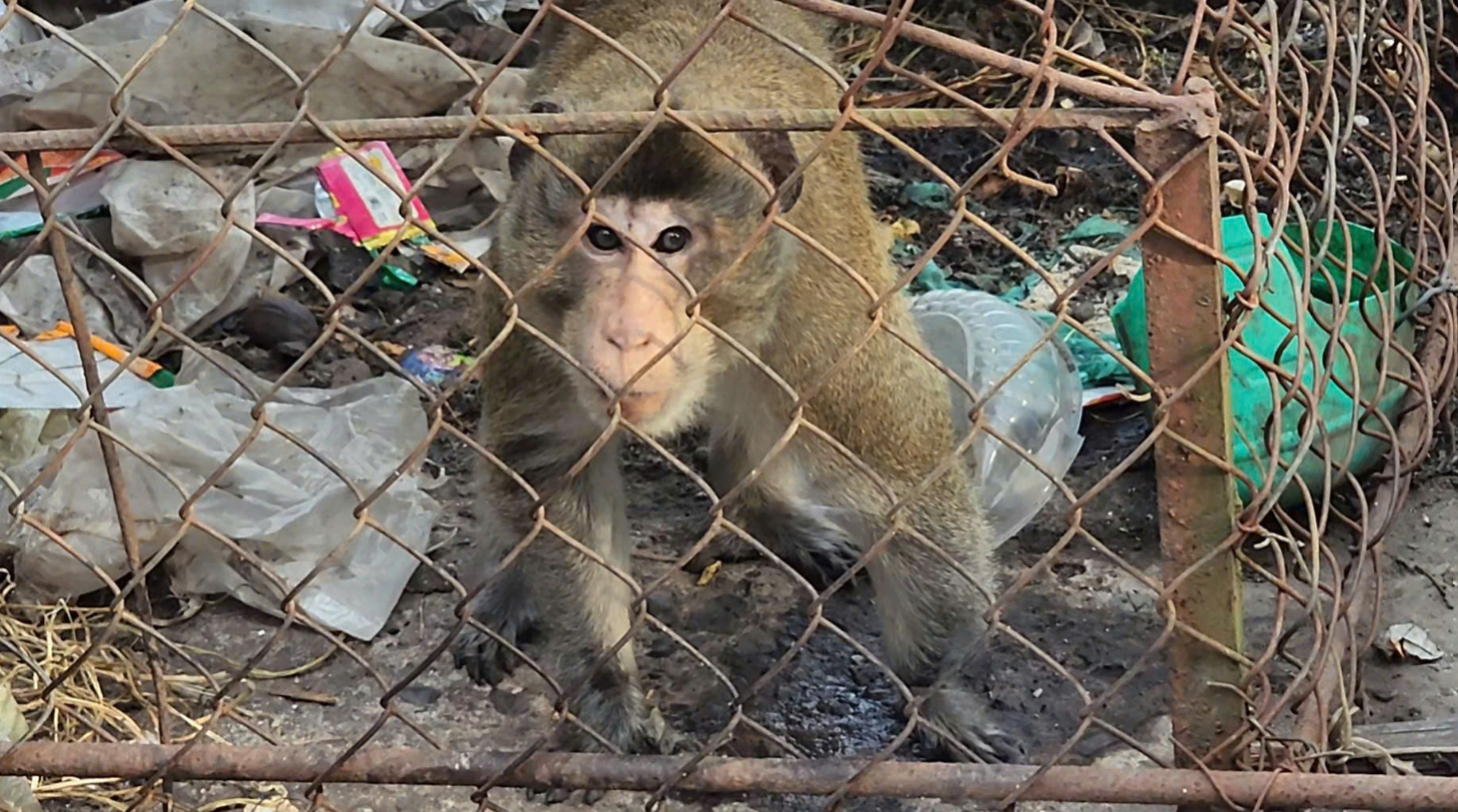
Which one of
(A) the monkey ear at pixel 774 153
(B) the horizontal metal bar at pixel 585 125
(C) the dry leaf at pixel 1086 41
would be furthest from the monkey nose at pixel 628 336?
(C) the dry leaf at pixel 1086 41

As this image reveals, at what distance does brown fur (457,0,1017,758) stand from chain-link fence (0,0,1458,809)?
0.01 meters

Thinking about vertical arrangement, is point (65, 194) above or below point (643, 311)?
below

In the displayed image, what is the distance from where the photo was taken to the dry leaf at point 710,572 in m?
3.94

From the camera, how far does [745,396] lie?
3.12 metres

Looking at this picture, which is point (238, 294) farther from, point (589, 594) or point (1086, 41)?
point (1086, 41)

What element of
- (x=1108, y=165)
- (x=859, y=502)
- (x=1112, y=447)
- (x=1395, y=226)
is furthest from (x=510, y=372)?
(x=1108, y=165)

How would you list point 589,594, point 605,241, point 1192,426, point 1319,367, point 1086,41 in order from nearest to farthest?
1. point 1192,426
2. point 605,241
3. point 589,594
4. point 1319,367
5. point 1086,41

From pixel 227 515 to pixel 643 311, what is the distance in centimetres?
172

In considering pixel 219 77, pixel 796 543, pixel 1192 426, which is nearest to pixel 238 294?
pixel 219 77

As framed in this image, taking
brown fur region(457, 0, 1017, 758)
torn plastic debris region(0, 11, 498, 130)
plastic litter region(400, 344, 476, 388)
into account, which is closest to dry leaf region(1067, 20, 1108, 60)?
torn plastic debris region(0, 11, 498, 130)

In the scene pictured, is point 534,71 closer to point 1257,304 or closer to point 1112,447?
point 1112,447

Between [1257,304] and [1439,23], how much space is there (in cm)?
196

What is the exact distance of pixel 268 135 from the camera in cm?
209

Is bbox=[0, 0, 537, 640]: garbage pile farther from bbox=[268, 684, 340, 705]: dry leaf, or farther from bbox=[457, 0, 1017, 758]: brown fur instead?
bbox=[457, 0, 1017, 758]: brown fur
